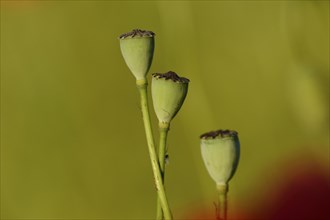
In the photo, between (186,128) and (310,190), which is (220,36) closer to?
(186,128)

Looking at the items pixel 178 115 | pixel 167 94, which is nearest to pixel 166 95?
pixel 167 94

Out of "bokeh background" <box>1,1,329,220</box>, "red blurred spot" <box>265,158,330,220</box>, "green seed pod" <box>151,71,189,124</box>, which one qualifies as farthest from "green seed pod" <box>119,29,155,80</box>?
"red blurred spot" <box>265,158,330,220</box>

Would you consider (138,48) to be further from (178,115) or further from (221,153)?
(178,115)

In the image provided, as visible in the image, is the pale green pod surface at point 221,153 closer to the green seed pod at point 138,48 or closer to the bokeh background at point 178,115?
the green seed pod at point 138,48

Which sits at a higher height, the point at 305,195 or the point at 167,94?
the point at 167,94

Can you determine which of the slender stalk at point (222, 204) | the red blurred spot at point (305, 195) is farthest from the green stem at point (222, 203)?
the red blurred spot at point (305, 195)
